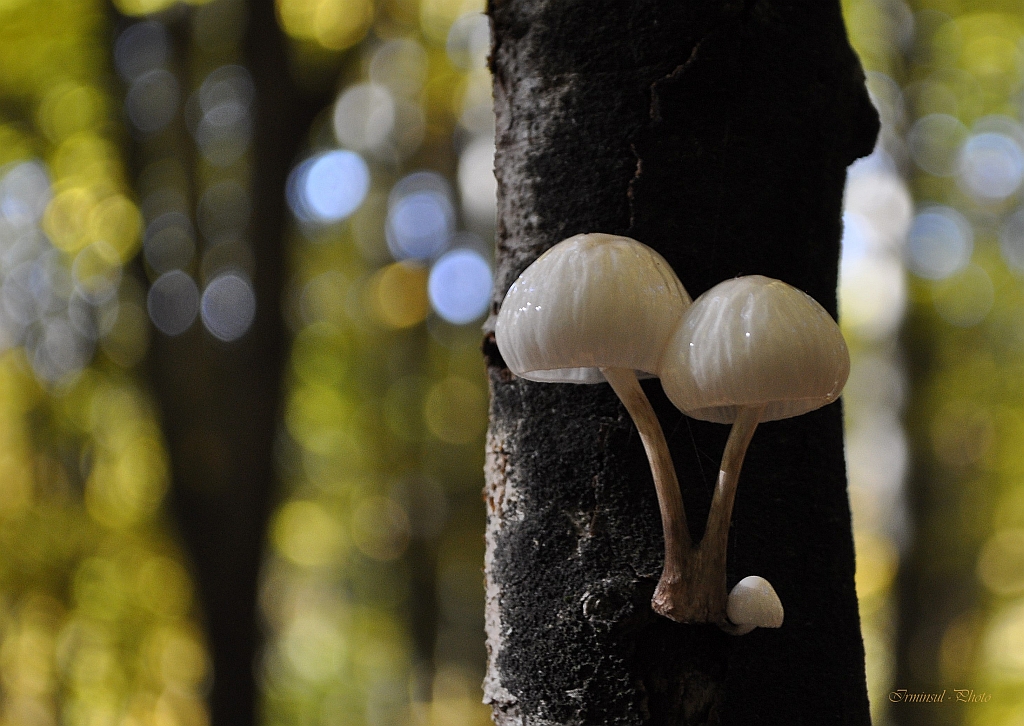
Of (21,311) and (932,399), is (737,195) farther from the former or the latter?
(21,311)

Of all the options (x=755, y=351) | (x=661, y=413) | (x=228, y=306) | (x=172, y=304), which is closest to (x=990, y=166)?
(x=228, y=306)

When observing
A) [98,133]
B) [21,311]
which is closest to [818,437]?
[98,133]

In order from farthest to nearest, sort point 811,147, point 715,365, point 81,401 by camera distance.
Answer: point 81,401 → point 811,147 → point 715,365

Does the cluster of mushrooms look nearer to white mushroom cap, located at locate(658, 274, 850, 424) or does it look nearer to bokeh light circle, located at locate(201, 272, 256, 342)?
white mushroom cap, located at locate(658, 274, 850, 424)

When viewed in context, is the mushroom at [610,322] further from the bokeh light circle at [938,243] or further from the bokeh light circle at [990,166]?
the bokeh light circle at [990,166]

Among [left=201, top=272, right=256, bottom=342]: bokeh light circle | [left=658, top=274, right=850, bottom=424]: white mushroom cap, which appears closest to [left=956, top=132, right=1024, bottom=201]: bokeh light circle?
[left=201, top=272, right=256, bottom=342]: bokeh light circle

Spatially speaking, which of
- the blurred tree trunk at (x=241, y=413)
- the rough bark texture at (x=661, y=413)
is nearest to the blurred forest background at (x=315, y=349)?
the blurred tree trunk at (x=241, y=413)

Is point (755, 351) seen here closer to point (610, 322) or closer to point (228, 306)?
point (610, 322)
